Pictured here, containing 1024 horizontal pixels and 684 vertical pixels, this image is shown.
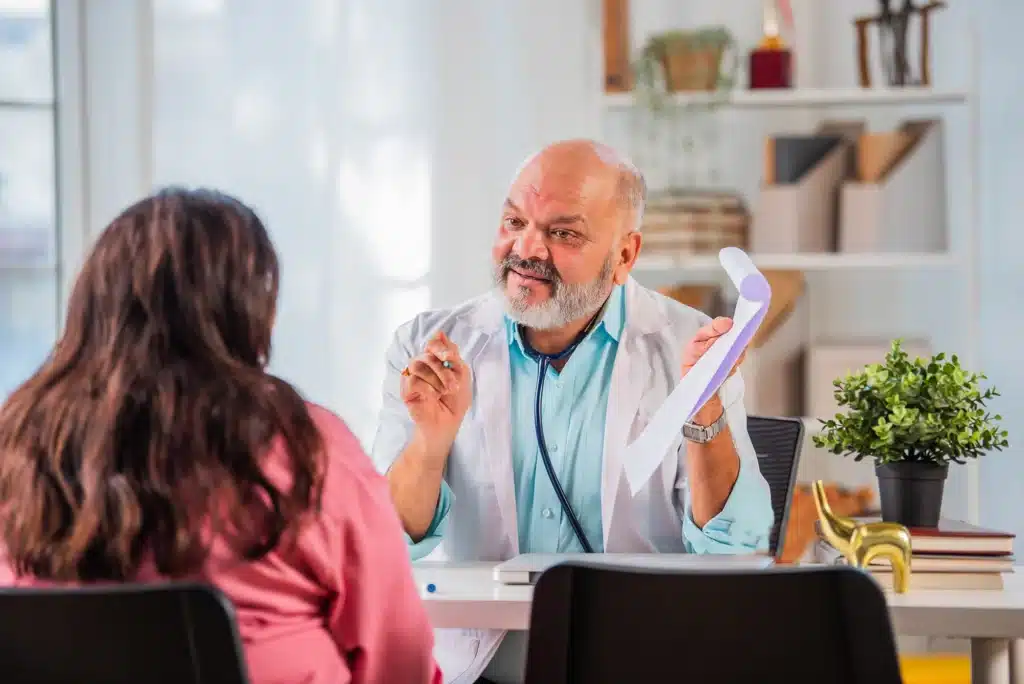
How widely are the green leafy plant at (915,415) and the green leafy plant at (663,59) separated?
1.59 meters

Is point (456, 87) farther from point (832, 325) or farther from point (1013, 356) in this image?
point (1013, 356)

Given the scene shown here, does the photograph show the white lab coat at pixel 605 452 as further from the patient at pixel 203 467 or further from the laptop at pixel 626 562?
the patient at pixel 203 467

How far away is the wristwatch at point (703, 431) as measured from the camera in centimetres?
188

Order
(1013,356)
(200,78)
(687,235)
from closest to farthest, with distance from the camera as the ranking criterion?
(687,235) → (1013,356) → (200,78)

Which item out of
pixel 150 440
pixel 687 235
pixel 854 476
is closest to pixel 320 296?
pixel 687 235

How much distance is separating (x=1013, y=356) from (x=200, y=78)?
2.49m

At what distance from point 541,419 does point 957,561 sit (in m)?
0.74

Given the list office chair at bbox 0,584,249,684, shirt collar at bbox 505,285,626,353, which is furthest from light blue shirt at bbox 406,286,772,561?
office chair at bbox 0,584,249,684

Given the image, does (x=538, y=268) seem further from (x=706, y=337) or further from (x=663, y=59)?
(x=663, y=59)

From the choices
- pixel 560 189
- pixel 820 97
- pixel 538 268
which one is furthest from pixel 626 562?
pixel 820 97

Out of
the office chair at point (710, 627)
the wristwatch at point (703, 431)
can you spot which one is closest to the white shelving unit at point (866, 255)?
the wristwatch at point (703, 431)

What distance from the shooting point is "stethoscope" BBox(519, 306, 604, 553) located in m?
2.03

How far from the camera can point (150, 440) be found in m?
1.19

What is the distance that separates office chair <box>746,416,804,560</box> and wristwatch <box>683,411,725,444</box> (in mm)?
506
